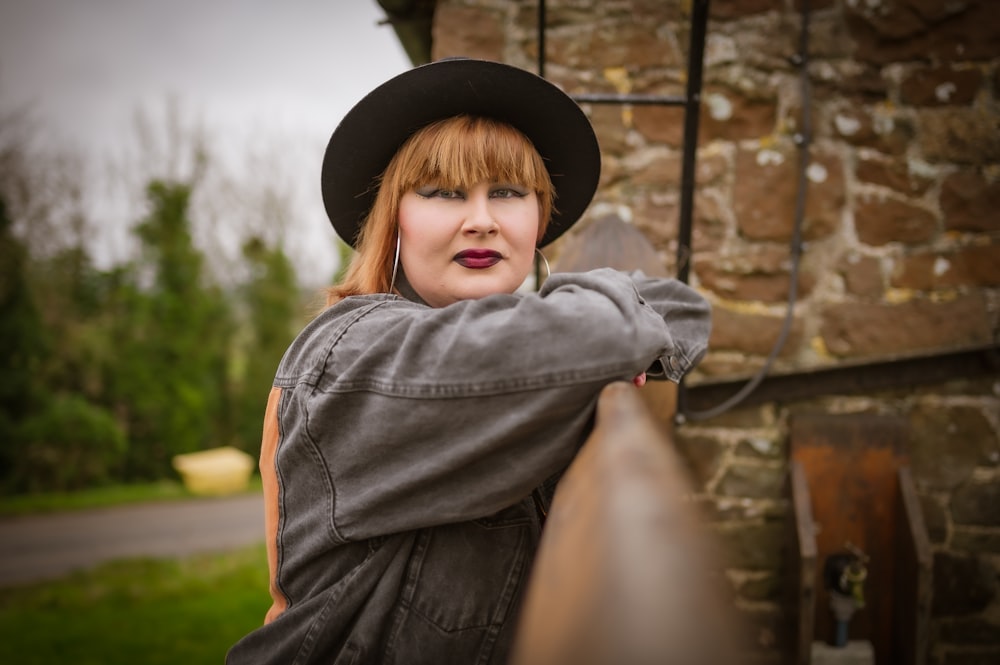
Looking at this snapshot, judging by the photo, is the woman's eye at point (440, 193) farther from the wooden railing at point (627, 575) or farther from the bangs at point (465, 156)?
the wooden railing at point (627, 575)

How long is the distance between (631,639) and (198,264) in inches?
544

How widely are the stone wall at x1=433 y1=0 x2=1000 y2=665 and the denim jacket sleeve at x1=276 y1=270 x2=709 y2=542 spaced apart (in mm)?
1481

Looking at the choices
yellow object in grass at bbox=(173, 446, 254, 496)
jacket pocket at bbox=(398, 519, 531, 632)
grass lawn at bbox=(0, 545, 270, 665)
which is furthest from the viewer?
yellow object in grass at bbox=(173, 446, 254, 496)

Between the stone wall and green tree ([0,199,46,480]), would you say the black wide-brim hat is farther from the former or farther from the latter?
green tree ([0,199,46,480])

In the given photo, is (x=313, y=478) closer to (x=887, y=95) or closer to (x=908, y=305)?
(x=908, y=305)

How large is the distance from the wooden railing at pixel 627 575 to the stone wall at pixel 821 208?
1802 millimetres

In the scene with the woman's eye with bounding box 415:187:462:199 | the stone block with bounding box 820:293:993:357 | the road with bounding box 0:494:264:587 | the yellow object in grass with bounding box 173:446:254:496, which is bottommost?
the yellow object in grass with bounding box 173:446:254:496

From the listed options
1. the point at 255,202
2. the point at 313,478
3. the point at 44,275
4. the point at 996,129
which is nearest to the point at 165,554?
the point at 44,275

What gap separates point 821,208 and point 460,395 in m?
1.96

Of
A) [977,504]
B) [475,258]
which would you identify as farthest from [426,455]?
[977,504]

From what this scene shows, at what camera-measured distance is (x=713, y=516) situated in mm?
2518

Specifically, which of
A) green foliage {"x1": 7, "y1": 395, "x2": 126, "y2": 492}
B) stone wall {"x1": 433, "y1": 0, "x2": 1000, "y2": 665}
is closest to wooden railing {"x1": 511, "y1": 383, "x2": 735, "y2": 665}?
stone wall {"x1": 433, "y1": 0, "x2": 1000, "y2": 665}

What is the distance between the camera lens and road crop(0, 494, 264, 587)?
24.2 feet

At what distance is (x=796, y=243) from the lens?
7.97 feet
